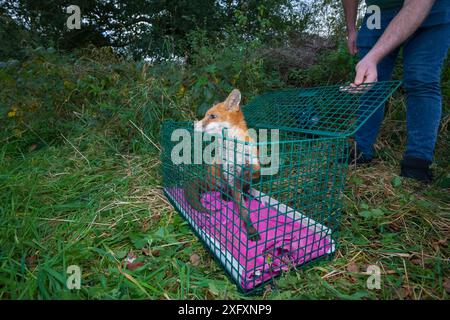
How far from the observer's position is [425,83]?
1.91 meters

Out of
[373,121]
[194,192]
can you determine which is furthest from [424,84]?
[194,192]

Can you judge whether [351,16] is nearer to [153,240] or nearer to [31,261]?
[153,240]

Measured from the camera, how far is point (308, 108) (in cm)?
189

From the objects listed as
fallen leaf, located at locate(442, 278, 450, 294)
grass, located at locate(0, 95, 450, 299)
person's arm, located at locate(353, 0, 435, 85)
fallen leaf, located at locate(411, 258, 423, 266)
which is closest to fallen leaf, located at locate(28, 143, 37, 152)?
grass, located at locate(0, 95, 450, 299)

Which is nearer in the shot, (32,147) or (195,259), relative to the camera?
(195,259)

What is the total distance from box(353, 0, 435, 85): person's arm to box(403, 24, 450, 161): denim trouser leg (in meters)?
0.33

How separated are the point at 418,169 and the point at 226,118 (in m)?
1.51

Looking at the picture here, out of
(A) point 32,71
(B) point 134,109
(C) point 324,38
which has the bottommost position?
(B) point 134,109

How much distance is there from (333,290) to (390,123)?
8.39 ft

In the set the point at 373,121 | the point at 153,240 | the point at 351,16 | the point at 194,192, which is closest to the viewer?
the point at 153,240

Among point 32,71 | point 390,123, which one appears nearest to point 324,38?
point 390,123

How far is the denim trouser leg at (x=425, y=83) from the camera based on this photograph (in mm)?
1876

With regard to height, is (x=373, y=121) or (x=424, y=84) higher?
(x=424, y=84)
